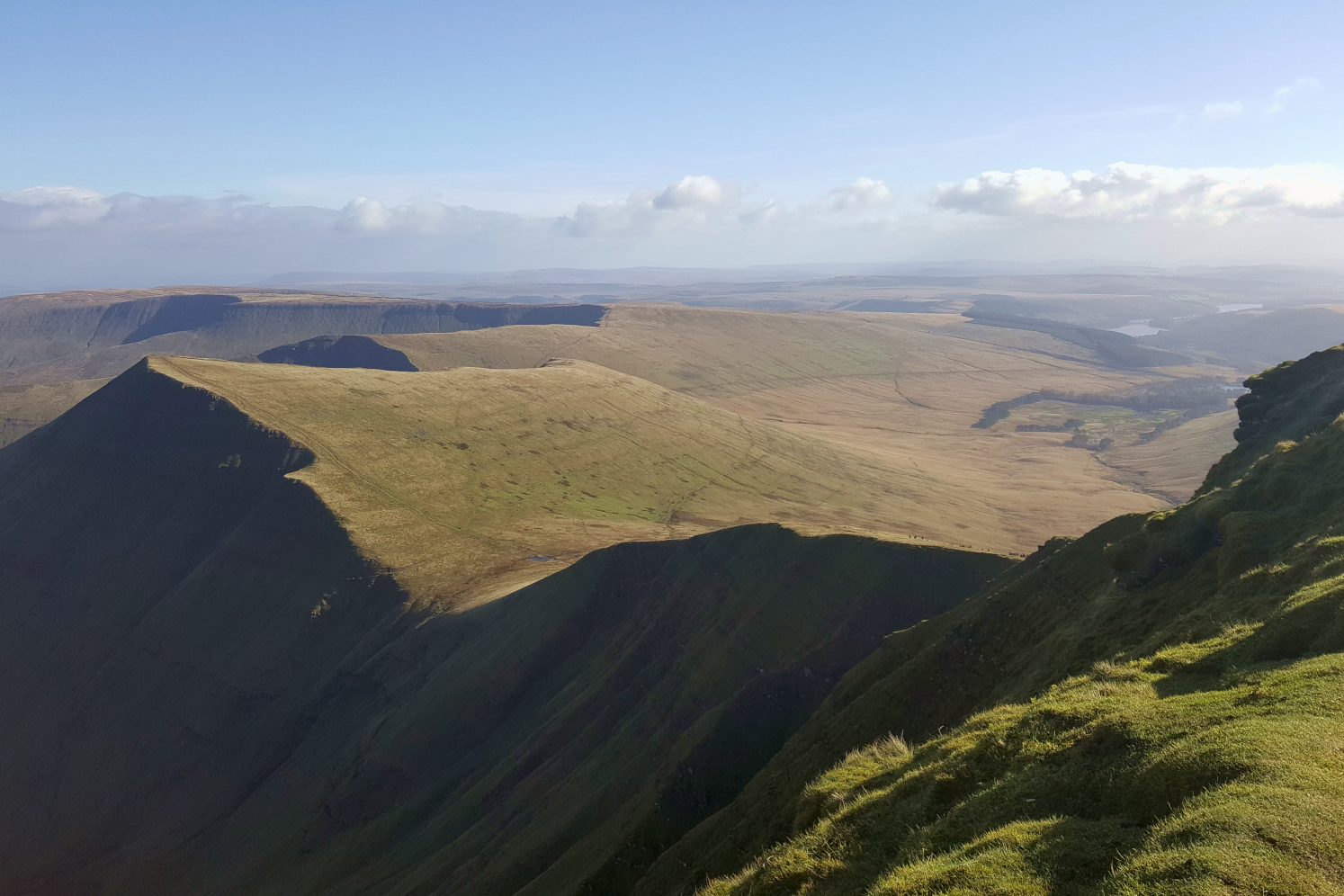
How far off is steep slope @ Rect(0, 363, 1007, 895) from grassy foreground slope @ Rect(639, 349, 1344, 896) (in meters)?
18.1

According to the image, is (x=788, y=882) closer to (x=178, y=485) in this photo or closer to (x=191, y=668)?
(x=191, y=668)

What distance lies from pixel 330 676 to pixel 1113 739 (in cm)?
12146

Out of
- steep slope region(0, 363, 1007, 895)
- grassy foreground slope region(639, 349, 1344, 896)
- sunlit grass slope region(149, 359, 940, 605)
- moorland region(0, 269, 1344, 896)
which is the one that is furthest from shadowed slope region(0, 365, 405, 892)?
grassy foreground slope region(639, 349, 1344, 896)

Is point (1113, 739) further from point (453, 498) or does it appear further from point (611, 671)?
point (453, 498)

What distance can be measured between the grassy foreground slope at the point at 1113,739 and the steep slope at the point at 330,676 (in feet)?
59.4

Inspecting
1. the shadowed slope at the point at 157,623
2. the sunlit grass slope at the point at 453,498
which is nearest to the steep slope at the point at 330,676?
the shadowed slope at the point at 157,623

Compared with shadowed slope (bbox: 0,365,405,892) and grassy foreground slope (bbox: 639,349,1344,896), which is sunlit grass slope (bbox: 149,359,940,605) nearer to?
shadowed slope (bbox: 0,365,405,892)

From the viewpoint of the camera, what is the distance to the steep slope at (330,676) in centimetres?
6391

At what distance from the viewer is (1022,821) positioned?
19438 millimetres

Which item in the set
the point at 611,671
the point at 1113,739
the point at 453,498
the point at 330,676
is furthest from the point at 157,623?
the point at 1113,739

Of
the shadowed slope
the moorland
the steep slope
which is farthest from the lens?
the shadowed slope

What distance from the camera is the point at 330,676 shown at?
119 meters

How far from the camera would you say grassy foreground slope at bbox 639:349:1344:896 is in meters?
16.1

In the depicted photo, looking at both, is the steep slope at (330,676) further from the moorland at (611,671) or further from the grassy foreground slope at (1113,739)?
the grassy foreground slope at (1113,739)
